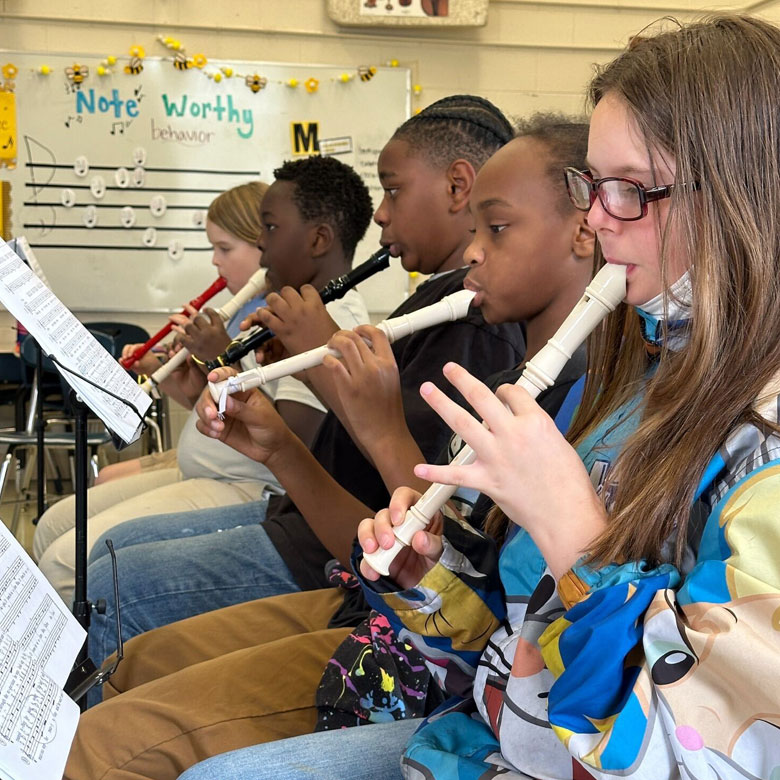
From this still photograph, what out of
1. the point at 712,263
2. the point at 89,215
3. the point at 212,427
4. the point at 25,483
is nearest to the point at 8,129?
the point at 89,215

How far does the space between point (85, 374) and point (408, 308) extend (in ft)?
2.36

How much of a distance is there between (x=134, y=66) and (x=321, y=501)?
3.31 meters

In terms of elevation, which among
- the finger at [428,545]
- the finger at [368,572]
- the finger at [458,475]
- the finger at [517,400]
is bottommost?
the finger at [368,572]

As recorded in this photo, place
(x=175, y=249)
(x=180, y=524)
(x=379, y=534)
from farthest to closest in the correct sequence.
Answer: (x=175, y=249) < (x=180, y=524) < (x=379, y=534)

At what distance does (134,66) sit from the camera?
4.21 m

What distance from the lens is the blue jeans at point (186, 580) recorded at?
169 cm

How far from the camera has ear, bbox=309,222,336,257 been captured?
2266mm

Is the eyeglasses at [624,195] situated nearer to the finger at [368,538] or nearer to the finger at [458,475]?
the finger at [458,475]

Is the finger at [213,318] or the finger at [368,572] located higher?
the finger at [368,572]

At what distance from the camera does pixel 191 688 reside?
125 cm

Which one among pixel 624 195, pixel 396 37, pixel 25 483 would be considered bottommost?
pixel 25 483

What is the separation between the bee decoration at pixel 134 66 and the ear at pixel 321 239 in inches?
93.6

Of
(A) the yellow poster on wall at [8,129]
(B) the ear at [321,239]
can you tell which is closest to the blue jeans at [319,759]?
(B) the ear at [321,239]

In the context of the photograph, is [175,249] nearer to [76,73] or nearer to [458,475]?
[76,73]
